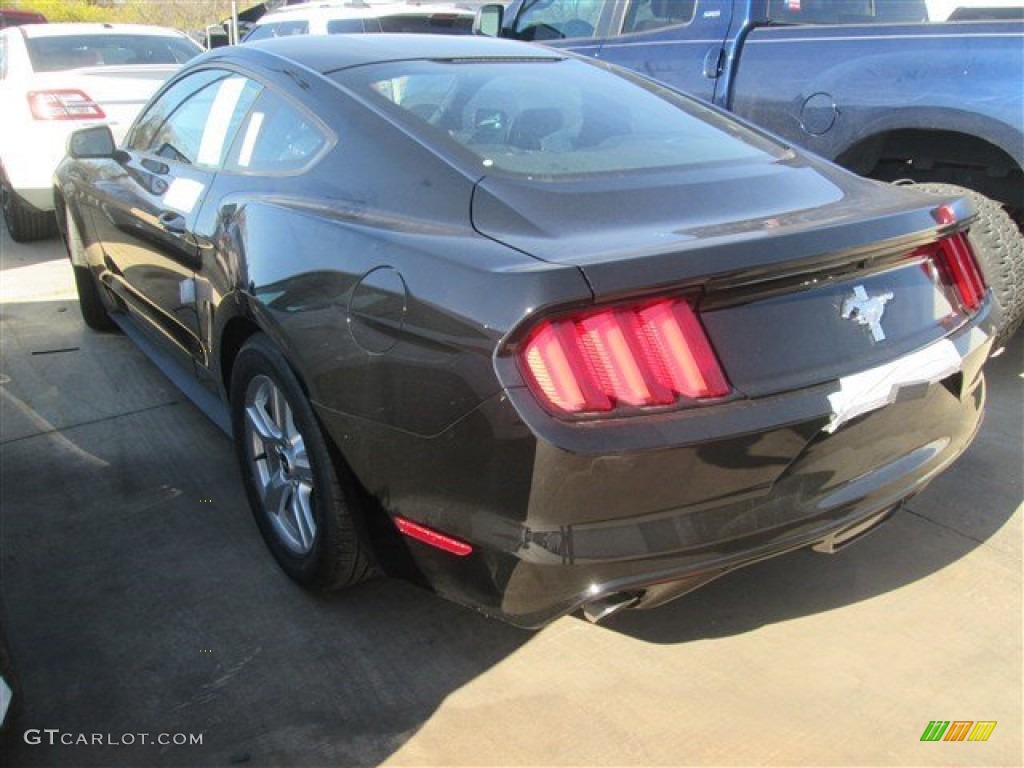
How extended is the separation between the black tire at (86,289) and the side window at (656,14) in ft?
10.7

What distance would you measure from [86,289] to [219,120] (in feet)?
7.23

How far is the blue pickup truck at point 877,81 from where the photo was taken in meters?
3.71

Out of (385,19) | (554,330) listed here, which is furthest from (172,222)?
(385,19)

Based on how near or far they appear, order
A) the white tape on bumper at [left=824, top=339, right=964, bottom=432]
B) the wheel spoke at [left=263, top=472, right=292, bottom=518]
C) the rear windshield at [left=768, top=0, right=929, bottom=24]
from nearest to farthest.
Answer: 1. the white tape on bumper at [left=824, top=339, right=964, bottom=432]
2. the wheel spoke at [left=263, top=472, right=292, bottom=518]
3. the rear windshield at [left=768, top=0, right=929, bottom=24]

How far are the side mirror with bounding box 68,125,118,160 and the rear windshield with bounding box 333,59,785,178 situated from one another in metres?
1.81

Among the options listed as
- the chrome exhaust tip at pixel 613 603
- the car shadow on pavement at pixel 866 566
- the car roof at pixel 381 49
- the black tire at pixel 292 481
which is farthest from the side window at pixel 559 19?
the chrome exhaust tip at pixel 613 603

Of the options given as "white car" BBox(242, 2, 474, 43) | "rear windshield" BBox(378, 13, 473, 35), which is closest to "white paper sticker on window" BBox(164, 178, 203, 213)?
"white car" BBox(242, 2, 474, 43)

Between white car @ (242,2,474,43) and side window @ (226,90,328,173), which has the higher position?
white car @ (242,2,474,43)

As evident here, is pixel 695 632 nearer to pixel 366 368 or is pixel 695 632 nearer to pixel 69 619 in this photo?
pixel 366 368

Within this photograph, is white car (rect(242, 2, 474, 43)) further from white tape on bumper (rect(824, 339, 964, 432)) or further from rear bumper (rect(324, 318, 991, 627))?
rear bumper (rect(324, 318, 991, 627))

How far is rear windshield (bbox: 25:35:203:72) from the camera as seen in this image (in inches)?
280

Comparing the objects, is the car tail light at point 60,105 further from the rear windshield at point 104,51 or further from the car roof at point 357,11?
the car roof at point 357,11

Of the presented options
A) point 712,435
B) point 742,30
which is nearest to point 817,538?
point 712,435

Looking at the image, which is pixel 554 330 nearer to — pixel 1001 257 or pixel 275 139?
pixel 275 139
